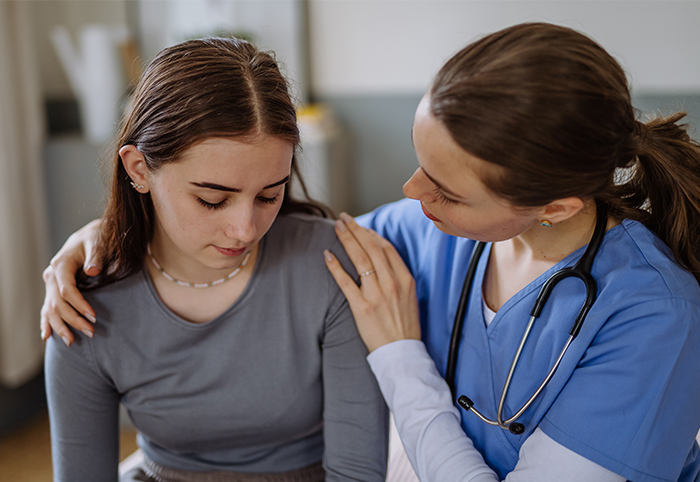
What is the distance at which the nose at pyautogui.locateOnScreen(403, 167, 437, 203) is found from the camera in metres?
0.93

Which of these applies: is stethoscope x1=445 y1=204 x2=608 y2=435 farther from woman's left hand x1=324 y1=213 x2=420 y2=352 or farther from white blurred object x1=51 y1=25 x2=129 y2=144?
white blurred object x1=51 y1=25 x2=129 y2=144

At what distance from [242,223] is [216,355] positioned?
30 cm

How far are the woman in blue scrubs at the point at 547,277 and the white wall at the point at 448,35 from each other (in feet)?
4.44

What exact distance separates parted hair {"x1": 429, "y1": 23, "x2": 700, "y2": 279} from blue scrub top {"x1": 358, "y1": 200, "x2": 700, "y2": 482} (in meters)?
0.10

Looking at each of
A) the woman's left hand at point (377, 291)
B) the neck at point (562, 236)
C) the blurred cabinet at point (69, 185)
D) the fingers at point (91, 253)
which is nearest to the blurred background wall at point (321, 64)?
the blurred cabinet at point (69, 185)

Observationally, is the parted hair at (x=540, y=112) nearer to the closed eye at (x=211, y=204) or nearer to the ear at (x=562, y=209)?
the ear at (x=562, y=209)

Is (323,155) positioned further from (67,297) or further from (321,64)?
(67,297)

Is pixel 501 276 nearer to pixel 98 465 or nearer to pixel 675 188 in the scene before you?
pixel 675 188

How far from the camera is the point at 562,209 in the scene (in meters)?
0.90

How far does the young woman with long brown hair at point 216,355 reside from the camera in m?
1.06

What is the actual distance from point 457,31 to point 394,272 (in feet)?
5.92

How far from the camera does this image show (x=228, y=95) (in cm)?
91

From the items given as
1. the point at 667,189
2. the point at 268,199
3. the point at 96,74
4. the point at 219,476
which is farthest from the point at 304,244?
the point at 96,74

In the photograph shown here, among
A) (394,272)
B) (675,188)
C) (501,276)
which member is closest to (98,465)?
(394,272)
